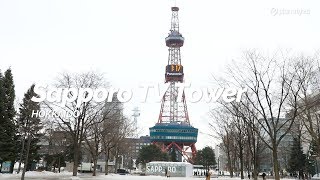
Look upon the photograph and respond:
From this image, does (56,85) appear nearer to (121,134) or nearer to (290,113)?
(121,134)

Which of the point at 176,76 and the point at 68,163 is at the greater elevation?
the point at 176,76

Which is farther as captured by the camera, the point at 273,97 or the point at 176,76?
the point at 176,76

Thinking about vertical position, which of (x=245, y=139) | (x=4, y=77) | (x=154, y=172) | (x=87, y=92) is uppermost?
(x=4, y=77)

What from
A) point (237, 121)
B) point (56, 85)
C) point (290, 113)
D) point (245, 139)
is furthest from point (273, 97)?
point (56, 85)

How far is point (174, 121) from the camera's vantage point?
9488 centimetres

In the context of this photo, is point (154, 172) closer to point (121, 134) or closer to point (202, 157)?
point (121, 134)

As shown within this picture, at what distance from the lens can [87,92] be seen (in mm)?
31438

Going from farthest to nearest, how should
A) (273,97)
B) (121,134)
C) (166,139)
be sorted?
1. (166,139)
2. (121,134)
3. (273,97)

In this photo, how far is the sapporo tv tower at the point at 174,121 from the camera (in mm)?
91875

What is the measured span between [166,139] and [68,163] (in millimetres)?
36190

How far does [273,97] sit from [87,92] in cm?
1727

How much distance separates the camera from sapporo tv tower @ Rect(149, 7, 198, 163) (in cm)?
9188

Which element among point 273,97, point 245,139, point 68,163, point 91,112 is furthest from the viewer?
point 68,163

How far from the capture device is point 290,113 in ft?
86.5
